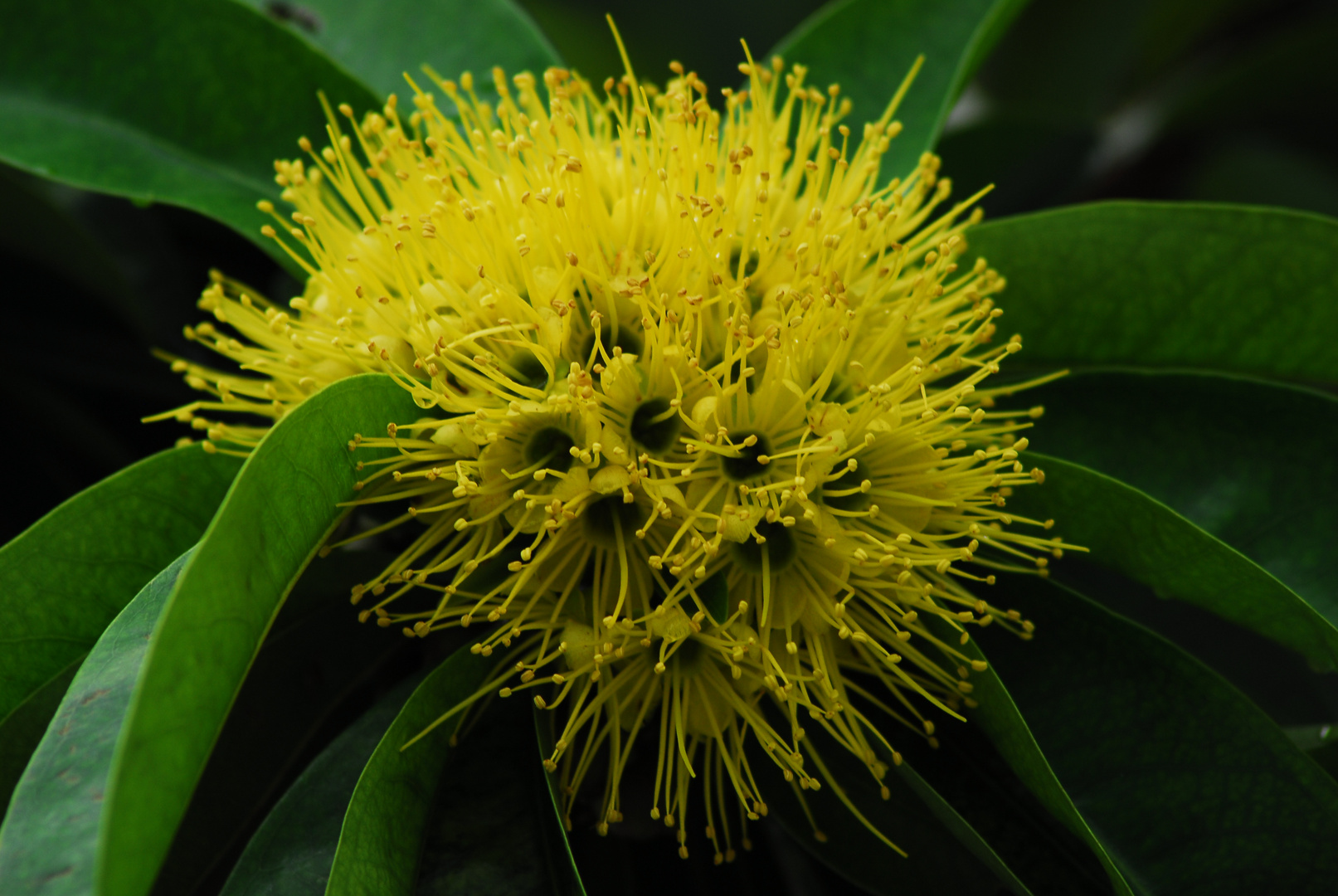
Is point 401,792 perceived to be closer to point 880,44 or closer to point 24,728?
Result: point 24,728

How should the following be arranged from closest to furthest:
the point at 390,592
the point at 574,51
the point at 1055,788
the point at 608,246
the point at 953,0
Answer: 1. the point at 1055,788
2. the point at 608,246
3. the point at 390,592
4. the point at 953,0
5. the point at 574,51

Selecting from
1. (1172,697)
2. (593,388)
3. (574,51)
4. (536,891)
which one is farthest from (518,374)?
(574,51)

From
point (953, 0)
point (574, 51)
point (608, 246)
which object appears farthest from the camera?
point (574, 51)

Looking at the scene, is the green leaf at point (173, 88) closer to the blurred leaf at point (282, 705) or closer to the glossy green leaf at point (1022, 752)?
the blurred leaf at point (282, 705)

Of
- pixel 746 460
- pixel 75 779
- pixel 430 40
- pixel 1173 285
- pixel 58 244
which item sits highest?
pixel 430 40

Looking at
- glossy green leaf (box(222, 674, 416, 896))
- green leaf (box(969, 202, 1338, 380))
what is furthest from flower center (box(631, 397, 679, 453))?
green leaf (box(969, 202, 1338, 380))

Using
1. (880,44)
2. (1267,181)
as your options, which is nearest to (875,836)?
(880,44)

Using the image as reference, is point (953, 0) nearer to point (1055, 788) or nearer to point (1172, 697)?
point (1172, 697)
